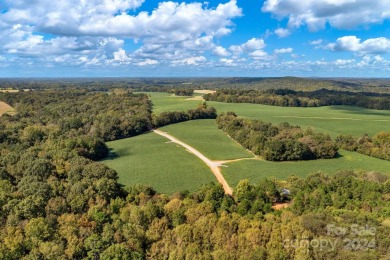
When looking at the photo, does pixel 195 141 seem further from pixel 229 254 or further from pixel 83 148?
pixel 229 254

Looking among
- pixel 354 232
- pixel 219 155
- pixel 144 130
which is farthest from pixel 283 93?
pixel 354 232

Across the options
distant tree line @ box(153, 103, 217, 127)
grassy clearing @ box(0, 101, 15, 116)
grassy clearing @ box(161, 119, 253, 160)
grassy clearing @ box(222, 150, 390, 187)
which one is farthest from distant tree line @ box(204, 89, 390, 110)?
grassy clearing @ box(0, 101, 15, 116)

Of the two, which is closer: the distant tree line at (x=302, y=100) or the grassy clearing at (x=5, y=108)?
the grassy clearing at (x=5, y=108)

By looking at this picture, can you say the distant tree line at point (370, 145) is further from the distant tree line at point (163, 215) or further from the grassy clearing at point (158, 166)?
the grassy clearing at point (158, 166)

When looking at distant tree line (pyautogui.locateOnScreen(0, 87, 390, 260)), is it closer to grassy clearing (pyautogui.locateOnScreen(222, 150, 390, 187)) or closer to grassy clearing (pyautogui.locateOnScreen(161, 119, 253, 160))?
grassy clearing (pyautogui.locateOnScreen(222, 150, 390, 187))

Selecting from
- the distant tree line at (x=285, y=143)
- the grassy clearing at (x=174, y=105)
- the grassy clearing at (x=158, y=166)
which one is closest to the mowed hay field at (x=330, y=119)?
the grassy clearing at (x=174, y=105)

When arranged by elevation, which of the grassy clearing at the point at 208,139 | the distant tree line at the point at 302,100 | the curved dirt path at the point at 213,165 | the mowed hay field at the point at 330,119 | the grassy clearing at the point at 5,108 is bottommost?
the curved dirt path at the point at 213,165
